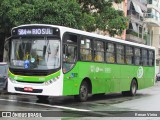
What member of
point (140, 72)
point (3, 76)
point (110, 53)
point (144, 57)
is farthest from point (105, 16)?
point (3, 76)

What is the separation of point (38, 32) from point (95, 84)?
4.00m

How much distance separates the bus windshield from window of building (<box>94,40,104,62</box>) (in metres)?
3.04

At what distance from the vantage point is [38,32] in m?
15.9

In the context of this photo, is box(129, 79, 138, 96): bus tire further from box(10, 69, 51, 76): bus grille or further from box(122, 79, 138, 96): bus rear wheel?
box(10, 69, 51, 76): bus grille

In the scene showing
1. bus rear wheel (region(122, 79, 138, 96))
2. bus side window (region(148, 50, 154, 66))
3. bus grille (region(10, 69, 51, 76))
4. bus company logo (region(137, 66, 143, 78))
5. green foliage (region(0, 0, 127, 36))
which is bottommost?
bus rear wheel (region(122, 79, 138, 96))

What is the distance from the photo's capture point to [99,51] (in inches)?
731

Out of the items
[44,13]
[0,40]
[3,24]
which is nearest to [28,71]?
[44,13]

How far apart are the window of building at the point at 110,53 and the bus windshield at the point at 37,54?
4349 millimetres

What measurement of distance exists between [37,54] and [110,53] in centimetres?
504

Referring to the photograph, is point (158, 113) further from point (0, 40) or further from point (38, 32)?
point (0, 40)

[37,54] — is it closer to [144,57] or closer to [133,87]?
[133,87]

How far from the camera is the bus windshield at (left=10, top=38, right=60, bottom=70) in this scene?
1553 cm

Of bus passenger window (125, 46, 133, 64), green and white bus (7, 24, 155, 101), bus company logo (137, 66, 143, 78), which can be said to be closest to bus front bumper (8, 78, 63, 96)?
green and white bus (7, 24, 155, 101)

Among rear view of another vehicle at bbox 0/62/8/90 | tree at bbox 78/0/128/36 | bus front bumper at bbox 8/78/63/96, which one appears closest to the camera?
bus front bumper at bbox 8/78/63/96
